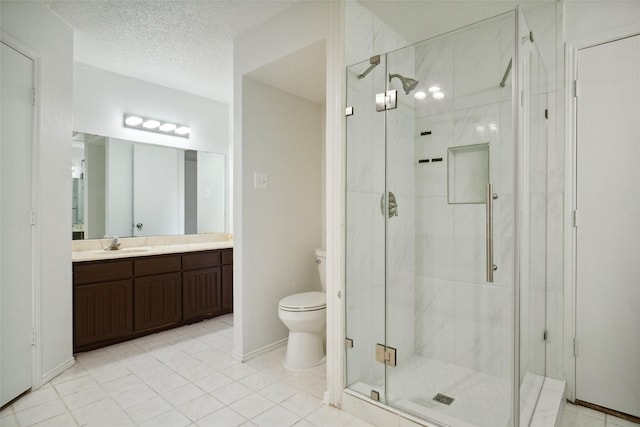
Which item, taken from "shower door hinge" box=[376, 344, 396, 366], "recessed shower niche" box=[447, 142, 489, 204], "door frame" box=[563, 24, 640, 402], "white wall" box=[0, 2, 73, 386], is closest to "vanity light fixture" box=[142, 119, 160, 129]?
"white wall" box=[0, 2, 73, 386]

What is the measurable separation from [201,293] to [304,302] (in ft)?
4.66

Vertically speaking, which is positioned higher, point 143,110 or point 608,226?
point 143,110

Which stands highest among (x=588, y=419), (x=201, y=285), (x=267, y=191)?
Result: (x=267, y=191)

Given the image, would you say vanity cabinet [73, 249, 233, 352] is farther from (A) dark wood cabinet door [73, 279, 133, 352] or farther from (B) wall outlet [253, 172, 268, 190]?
(B) wall outlet [253, 172, 268, 190]

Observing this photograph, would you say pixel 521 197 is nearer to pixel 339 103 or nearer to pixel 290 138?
pixel 339 103

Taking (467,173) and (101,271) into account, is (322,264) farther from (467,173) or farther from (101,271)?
(101,271)

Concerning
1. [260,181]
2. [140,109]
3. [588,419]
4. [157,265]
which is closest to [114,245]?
[157,265]

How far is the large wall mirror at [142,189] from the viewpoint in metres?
3.14

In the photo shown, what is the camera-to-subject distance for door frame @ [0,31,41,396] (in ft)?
6.90

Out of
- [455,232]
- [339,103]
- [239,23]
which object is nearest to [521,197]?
[455,232]

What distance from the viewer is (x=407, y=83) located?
6.69ft

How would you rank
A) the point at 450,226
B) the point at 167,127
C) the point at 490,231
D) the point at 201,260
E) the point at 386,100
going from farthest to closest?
the point at 167,127 → the point at 201,260 → the point at 450,226 → the point at 386,100 → the point at 490,231

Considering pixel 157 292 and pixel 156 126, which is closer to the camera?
pixel 157 292

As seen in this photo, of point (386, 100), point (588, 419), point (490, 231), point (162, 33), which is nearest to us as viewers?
point (490, 231)
